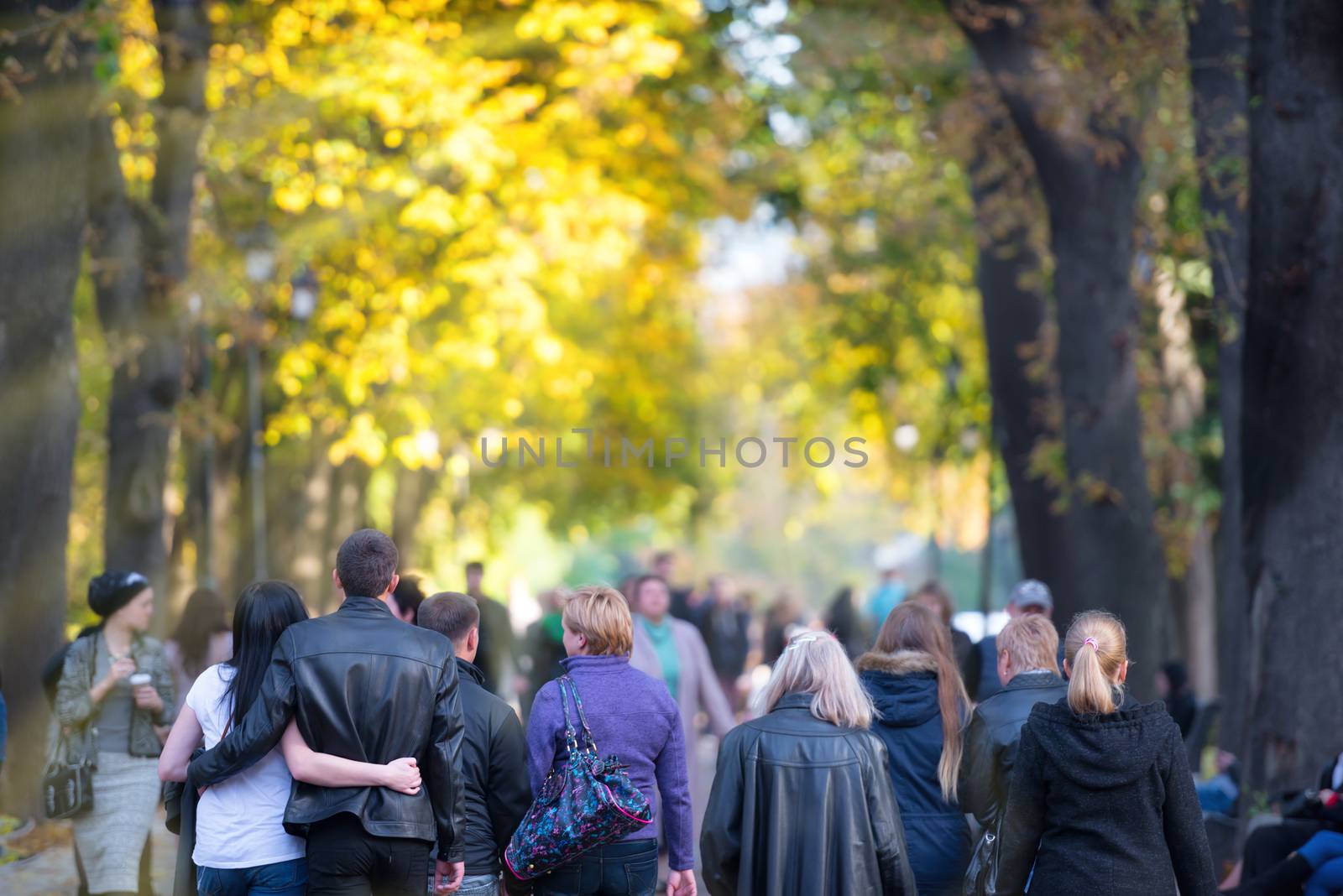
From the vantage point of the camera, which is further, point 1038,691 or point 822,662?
point 1038,691

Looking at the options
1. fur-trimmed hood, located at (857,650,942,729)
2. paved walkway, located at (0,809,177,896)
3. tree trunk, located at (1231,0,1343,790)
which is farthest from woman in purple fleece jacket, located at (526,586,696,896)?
tree trunk, located at (1231,0,1343,790)

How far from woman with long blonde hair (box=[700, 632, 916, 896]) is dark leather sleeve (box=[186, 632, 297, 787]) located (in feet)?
5.07

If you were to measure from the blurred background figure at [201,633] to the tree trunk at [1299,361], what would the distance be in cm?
604

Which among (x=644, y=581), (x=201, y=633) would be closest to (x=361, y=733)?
(x=201, y=633)

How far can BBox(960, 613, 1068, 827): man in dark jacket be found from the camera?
6125 millimetres

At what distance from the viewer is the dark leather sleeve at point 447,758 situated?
5590mm

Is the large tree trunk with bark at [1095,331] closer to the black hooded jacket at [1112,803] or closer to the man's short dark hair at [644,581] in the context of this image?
the man's short dark hair at [644,581]

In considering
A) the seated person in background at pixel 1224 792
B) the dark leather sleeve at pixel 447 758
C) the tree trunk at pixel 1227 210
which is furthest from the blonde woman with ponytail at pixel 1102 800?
the seated person in background at pixel 1224 792

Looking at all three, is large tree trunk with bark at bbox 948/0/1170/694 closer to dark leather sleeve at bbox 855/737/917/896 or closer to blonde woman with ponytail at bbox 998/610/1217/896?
blonde woman with ponytail at bbox 998/610/1217/896

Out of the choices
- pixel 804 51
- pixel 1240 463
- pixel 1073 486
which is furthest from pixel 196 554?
pixel 1240 463

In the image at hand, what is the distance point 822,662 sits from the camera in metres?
5.74

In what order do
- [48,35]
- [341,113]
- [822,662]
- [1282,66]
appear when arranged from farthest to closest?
1. [341,113]
2. [48,35]
3. [1282,66]
4. [822,662]

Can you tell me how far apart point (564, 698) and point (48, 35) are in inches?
283

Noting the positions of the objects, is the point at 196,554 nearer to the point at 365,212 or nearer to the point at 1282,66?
the point at 365,212
